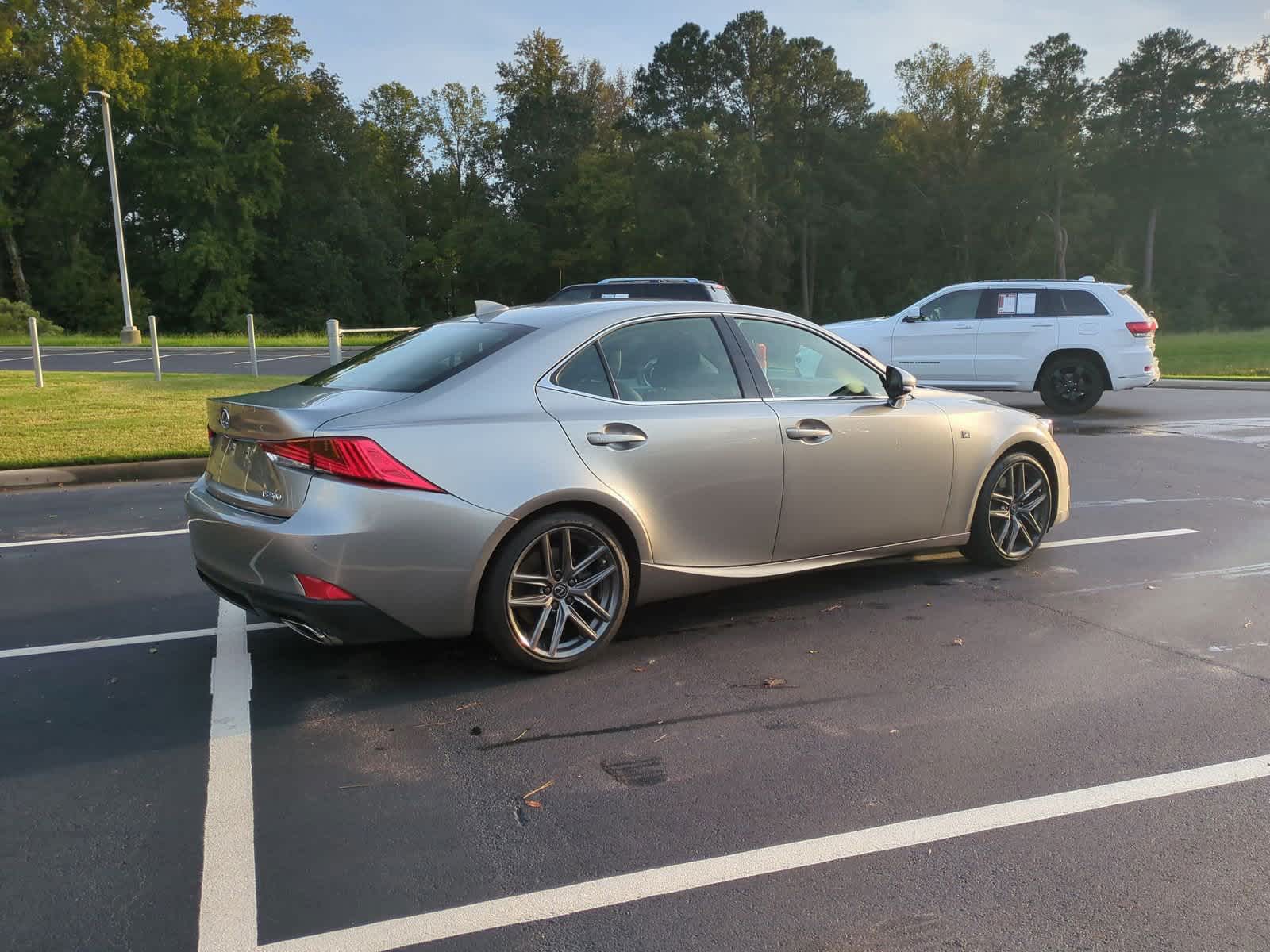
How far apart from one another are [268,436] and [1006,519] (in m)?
4.24

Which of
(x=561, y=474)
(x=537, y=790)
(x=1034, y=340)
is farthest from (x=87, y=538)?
(x=1034, y=340)

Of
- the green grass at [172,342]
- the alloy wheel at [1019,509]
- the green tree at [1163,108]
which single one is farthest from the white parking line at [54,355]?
the green tree at [1163,108]

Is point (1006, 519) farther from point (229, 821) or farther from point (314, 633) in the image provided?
point (229, 821)

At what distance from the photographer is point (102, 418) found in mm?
12898

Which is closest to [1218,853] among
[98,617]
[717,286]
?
[98,617]

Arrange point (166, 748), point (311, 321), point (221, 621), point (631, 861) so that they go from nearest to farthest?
1. point (631, 861)
2. point (166, 748)
3. point (221, 621)
4. point (311, 321)

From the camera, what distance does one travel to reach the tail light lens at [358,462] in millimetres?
4273

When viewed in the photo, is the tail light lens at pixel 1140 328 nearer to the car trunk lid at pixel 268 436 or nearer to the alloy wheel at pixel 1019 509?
the alloy wheel at pixel 1019 509

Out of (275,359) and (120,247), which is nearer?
(275,359)

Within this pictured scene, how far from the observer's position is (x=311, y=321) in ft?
186

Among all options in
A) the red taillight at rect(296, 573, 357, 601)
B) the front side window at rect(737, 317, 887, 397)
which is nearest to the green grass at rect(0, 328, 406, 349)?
the front side window at rect(737, 317, 887, 397)

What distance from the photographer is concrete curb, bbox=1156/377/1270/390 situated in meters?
19.9

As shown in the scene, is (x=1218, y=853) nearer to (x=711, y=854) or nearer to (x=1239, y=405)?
(x=711, y=854)

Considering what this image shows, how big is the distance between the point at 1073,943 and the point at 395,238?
63038 millimetres
